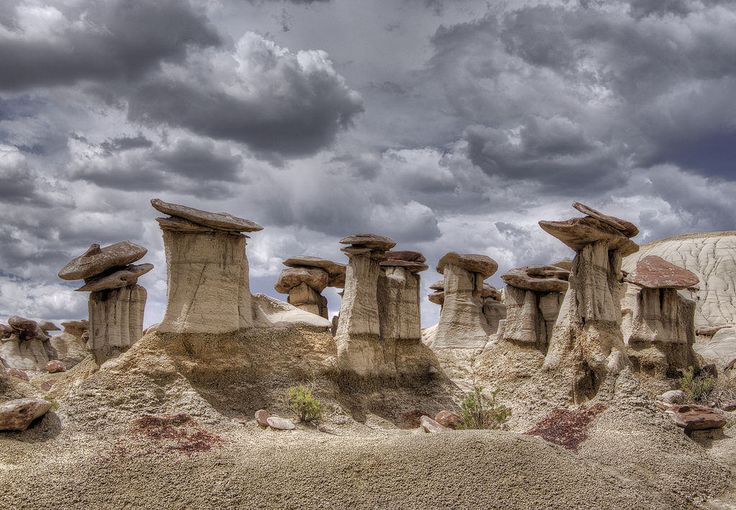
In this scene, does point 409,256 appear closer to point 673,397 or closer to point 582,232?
point 582,232

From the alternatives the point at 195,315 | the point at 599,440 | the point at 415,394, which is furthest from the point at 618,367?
the point at 195,315

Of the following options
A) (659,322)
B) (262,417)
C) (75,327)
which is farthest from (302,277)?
(75,327)

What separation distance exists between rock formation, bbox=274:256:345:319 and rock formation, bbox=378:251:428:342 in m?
3.60

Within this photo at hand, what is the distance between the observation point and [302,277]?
2612 cm

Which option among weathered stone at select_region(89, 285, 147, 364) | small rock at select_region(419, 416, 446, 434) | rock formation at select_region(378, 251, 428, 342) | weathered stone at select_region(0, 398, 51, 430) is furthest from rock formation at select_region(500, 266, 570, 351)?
weathered stone at select_region(0, 398, 51, 430)

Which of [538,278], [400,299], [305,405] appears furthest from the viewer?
[538,278]

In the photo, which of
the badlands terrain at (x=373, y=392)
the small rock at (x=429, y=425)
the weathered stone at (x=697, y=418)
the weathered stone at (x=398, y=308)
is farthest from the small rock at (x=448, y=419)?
the weathered stone at (x=697, y=418)

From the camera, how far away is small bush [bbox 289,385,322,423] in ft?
54.7

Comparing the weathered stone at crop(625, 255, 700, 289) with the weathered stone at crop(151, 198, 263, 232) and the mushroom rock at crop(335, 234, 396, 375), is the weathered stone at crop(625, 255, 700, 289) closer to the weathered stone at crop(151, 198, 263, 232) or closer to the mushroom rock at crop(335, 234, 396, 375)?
the mushroom rock at crop(335, 234, 396, 375)

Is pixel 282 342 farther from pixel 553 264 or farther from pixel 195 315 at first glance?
pixel 553 264

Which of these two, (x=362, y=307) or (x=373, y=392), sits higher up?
(x=362, y=307)

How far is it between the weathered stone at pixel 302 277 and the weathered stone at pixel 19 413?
1279cm

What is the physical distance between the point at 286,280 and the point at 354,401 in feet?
25.6

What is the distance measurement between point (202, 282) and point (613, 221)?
34.7ft
